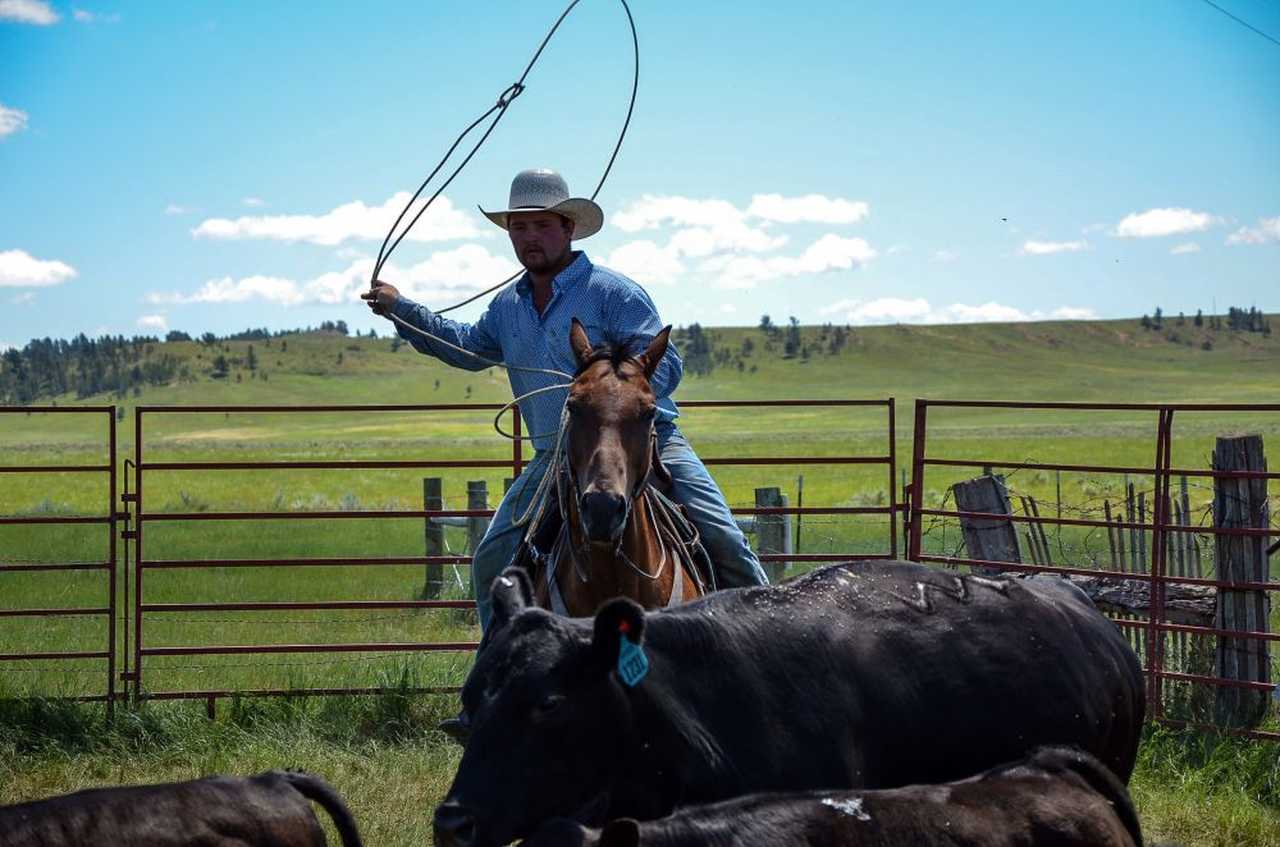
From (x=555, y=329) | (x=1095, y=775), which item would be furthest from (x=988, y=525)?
(x=1095, y=775)

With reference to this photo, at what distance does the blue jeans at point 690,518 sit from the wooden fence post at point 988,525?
13.5 feet

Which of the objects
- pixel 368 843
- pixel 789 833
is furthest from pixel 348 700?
pixel 789 833

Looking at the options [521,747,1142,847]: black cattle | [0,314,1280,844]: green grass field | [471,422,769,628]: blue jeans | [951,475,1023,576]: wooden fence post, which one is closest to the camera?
[521,747,1142,847]: black cattle

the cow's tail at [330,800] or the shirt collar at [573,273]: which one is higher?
the shirt collar at [573,273]

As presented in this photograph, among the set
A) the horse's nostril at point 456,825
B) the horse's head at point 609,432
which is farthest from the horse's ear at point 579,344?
the horse's nostril at point 456,825

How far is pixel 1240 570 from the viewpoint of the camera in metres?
9.23

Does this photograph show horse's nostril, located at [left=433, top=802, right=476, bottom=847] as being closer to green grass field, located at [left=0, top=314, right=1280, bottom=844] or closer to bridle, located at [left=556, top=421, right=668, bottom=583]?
bridle, located at [left=556, top=421, right=668, bottom=583]

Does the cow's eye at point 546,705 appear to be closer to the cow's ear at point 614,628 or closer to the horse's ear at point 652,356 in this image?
the cow's ear at point 614,628

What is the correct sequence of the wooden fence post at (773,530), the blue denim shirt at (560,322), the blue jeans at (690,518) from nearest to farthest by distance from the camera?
the blue jeans at (690,518)
the blue denim shirt at (560,322)
the wooden fence post at (773,530)

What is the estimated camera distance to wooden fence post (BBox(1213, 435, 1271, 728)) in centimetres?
915

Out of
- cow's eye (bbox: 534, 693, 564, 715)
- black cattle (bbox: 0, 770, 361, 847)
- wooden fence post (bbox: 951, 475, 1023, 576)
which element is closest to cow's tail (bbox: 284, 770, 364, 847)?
black cattle (bbox: 0, 770, 361, 847)

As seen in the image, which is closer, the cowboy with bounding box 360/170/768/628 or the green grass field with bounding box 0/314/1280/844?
the cowboy with bounding box 360/170/768/628

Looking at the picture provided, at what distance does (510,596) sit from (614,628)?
50 cm

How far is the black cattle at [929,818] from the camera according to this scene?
3438 mm
